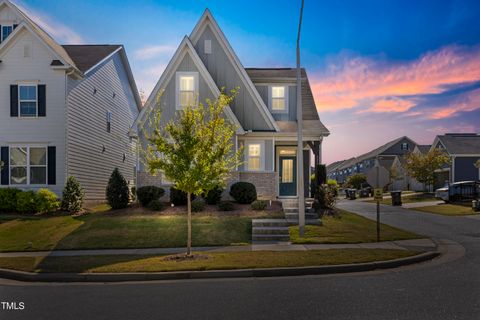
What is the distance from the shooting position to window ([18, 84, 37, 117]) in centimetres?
2086

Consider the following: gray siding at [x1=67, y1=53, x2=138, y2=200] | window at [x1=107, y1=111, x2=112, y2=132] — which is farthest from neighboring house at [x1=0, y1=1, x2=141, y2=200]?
window at [x1=107, y1=111, x2=112, y2=132]

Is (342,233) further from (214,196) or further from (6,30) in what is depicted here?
(6,30)

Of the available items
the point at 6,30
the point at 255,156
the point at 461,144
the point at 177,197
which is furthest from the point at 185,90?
the point at 461,144

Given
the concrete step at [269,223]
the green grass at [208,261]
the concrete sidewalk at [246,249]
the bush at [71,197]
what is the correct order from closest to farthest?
the green grass at [208,261] < the concrete sidewalk at [246,249] < the concrete step at [269,223] < the bush at [71,197]

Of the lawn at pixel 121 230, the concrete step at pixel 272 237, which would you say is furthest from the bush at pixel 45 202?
the concrete step at pixel 272 237

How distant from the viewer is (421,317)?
611 cm

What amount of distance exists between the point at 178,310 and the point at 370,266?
17.9 feet

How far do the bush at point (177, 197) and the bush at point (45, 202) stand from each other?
569 cm

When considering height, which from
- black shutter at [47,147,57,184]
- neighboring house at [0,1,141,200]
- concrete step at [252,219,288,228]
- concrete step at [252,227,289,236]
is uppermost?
neighboring house at [0,1,141,200]

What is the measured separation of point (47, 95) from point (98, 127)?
4.84m

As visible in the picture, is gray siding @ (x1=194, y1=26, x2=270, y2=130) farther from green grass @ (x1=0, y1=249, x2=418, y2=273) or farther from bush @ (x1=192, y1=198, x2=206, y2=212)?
green grass @ (x1=0, y1=249, x2=418, y2=273)

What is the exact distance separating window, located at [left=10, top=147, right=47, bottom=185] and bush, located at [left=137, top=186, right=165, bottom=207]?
5840 millimetres

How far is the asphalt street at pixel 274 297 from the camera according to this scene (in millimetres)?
6445

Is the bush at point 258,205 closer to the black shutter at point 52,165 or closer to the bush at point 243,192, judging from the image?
the bush at point 243,192
